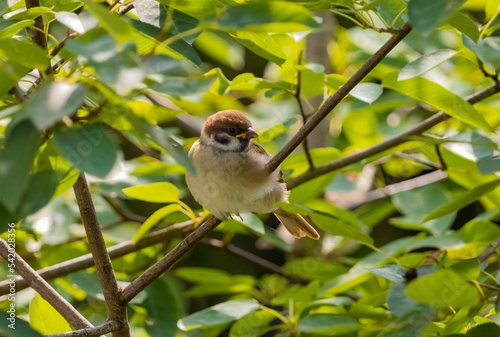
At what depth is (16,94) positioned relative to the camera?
1338mm

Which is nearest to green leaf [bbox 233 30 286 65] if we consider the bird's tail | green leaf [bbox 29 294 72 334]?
green leaf [bbox 29 294 72 334]

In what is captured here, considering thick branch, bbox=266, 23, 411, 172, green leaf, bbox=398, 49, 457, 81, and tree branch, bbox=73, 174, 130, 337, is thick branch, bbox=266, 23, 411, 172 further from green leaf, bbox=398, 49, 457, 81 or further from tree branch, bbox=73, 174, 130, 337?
tree branch, bbox=73, 174, 130, 337

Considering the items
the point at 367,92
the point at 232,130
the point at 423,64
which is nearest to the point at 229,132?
the point at 232,130

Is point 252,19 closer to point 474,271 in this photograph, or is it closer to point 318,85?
point 474,271

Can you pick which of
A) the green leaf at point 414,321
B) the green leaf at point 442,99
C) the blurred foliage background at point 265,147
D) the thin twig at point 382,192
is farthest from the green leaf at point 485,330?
the thin twig at point 382,192

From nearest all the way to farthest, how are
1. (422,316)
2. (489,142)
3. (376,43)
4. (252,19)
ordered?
1. (252,19)
2. (422,316)
3. (489,142)
4. (376,43)

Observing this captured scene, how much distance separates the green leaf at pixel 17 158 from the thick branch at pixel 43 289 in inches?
27.2

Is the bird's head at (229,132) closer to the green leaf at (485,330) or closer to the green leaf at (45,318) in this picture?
the green leaf at (45,318)

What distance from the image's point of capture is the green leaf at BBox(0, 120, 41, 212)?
110cm

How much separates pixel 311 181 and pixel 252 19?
1.48m

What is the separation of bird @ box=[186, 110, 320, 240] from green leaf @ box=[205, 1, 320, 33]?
111cm

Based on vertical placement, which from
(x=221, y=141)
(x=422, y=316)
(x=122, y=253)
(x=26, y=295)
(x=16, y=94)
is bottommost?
(x=26, y=295)

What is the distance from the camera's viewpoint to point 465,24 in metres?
1.70

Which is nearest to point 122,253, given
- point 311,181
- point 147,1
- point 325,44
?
point 311,181
